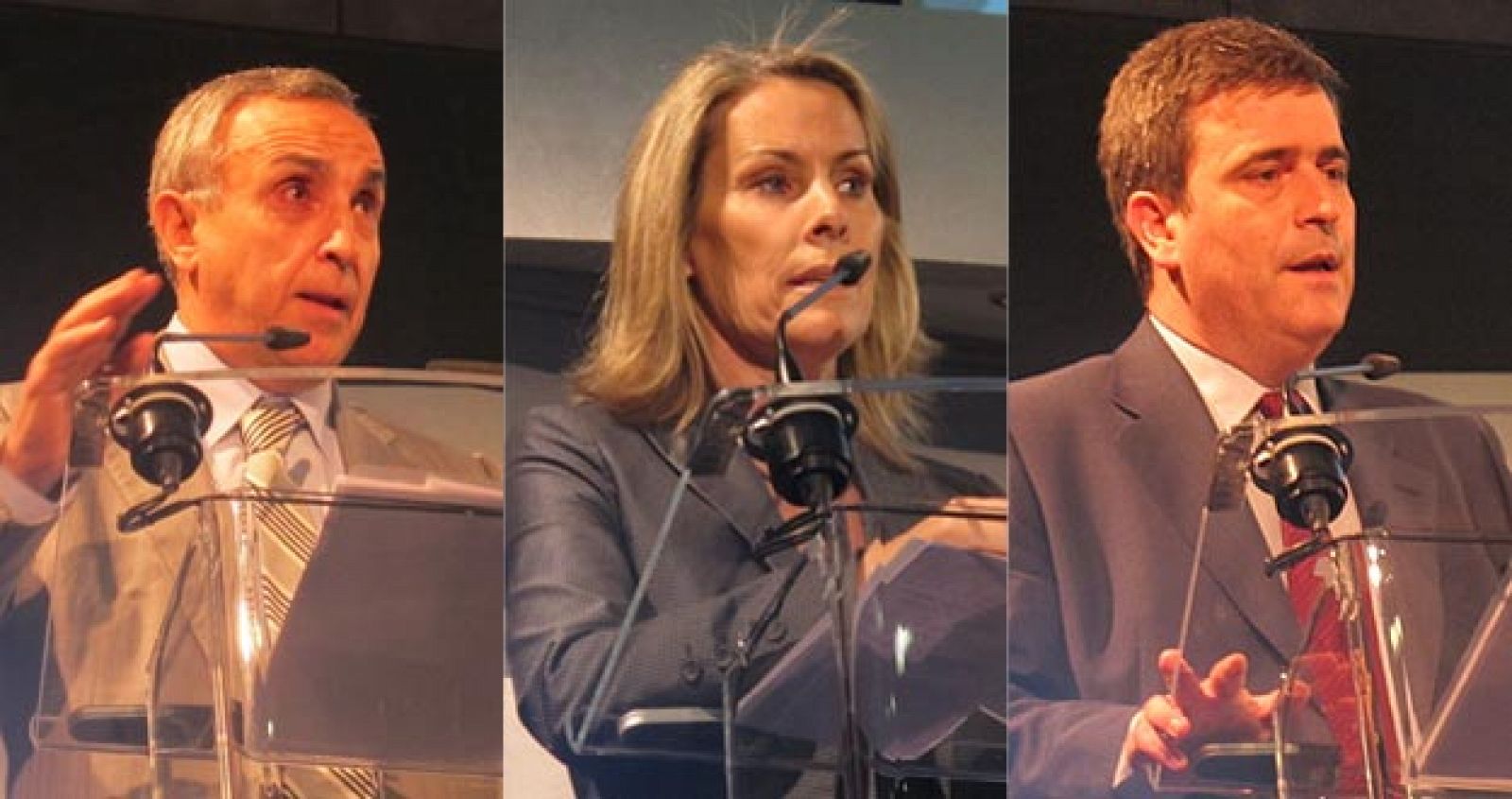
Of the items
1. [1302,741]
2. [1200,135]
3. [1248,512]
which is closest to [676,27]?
[1200,135]

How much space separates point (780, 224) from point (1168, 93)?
0.87m

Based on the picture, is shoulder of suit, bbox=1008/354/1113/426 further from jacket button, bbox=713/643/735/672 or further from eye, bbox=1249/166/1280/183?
jacket button, bbox=713/643/735/672

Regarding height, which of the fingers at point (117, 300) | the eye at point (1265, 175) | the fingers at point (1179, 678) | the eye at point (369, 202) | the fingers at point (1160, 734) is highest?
the eye at point (1265, 175)

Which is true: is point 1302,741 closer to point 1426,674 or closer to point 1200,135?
point 1426,674

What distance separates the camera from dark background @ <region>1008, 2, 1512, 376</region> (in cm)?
548

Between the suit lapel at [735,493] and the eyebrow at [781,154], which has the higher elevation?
the eyebrow at [781,154]

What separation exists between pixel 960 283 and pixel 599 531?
0.86 m

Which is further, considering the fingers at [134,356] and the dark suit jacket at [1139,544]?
the dark suit jacket at [1139,544]

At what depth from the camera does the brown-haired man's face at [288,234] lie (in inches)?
197

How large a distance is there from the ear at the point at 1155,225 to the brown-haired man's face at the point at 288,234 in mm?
1507

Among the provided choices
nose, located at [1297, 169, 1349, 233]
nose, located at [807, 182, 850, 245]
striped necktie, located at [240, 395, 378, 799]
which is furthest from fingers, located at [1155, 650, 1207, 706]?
striped necktie, located at [240, 395, 378, 799]

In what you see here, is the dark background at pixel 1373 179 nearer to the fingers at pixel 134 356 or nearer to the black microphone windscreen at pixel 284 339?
the black microphone windscreen at pixel 284 339

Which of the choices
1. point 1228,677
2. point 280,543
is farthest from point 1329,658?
point 280,543

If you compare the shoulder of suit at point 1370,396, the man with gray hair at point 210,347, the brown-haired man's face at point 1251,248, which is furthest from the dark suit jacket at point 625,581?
the shoulder of suit at point 1370,396
